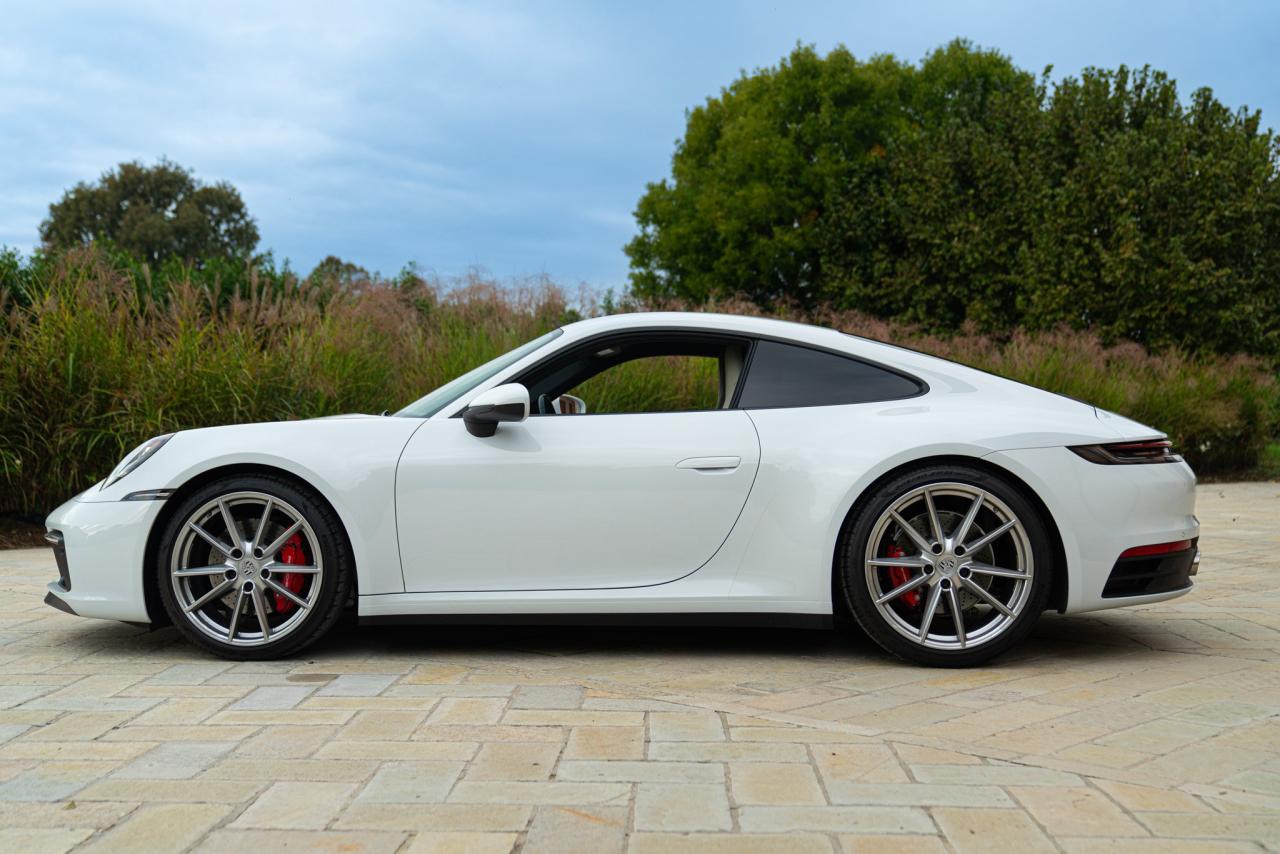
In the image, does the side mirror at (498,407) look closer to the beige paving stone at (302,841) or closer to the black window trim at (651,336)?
the black window trim at (651,336)

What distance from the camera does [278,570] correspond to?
421cm

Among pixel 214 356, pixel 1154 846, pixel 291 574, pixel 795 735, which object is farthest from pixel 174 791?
pixel 214 356

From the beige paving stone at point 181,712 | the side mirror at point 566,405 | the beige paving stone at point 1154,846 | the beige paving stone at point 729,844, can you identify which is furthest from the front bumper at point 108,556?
the beige paving stone at point 1154,846

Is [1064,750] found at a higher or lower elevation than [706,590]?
lower

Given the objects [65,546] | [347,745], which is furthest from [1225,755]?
[65,546]

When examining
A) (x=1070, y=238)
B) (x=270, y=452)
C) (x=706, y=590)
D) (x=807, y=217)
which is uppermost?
(x=807, y=217)

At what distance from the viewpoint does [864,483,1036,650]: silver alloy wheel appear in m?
4.05

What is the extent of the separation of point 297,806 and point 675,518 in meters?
1.77

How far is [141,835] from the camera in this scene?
8.30 ft

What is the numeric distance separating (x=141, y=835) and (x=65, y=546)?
2.15m

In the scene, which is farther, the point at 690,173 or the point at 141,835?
the point at 690,173

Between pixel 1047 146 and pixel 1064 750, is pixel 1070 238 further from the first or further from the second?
pixel 1064 750

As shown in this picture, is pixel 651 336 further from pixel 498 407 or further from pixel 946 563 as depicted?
pixel 946 563

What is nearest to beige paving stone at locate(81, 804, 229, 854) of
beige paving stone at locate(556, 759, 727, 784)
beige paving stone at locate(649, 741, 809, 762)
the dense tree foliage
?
beige paving stone at locate(556, 759, 727, 784)
